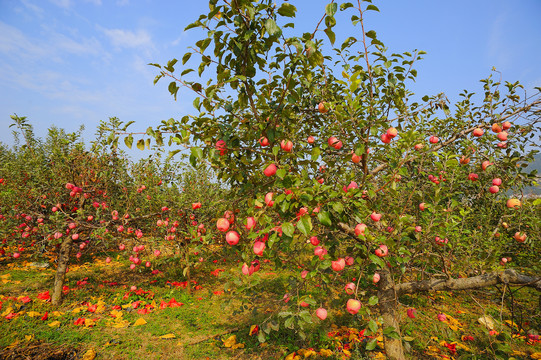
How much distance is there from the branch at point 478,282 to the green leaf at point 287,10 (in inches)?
115

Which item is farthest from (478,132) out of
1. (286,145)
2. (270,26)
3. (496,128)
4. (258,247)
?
(258,247)

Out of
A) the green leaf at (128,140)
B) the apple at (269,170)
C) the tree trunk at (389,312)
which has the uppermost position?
the green leaf at (128,140)

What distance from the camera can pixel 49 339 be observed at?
416 cm

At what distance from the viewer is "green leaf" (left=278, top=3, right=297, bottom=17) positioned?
5.68 ft

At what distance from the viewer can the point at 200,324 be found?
4.98 m

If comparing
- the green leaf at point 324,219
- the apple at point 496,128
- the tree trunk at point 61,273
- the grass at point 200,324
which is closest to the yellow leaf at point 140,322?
the grass at point 200,324

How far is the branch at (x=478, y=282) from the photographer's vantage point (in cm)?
224

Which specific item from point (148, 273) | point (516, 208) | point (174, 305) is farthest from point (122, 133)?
point (148, 273)

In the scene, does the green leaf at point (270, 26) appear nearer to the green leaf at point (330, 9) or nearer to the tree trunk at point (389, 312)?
the green leaf at point (330, 9)

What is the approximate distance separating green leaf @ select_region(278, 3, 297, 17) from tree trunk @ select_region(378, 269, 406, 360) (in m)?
3.05

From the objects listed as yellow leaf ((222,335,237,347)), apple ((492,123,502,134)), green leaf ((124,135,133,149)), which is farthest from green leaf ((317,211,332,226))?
yellow leaf ((222,335,237,347))

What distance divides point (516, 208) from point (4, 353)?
8.21 metres

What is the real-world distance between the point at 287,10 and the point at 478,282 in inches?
124

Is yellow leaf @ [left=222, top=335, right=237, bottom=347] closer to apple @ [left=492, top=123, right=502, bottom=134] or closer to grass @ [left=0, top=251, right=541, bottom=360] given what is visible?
grass @ [left=0, top=251, right=541, bottom=360]
